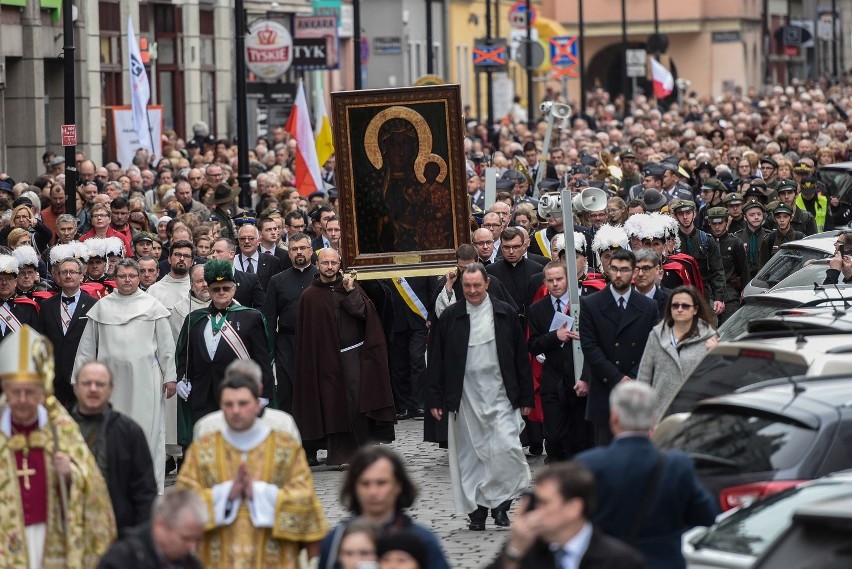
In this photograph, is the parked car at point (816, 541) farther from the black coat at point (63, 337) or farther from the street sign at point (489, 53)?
the street sign at point (489, 53)

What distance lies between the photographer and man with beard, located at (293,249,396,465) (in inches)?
603

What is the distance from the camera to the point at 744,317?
14.1 metres

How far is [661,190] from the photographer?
24.1 meters

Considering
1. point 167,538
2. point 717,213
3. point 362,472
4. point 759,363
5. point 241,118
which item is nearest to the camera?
point 167,538

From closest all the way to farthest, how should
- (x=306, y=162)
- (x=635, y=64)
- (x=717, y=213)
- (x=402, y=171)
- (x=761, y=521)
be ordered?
1. (x=761, y=521)
2. (x=402, y=171)
3. (x=717, y=213)
4. (x=306, y=162)
5. (x=635, y=64)

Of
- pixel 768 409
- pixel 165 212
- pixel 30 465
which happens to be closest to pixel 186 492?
pixel 30 465

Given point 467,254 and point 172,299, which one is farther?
point 172,299

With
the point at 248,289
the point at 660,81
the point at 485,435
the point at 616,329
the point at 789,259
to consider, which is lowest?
the point at 485,435

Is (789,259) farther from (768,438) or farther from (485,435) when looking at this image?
(768,438)

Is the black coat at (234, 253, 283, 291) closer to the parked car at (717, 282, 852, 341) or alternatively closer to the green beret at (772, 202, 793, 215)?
the parked car at (717, 282, 852, 341)

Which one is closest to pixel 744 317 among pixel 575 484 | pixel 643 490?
pixel 643 490

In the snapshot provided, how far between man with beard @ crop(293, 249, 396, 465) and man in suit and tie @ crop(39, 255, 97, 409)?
1.62 m

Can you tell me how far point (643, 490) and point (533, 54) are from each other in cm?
3634

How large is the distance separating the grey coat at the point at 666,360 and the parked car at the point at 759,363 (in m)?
1.25
